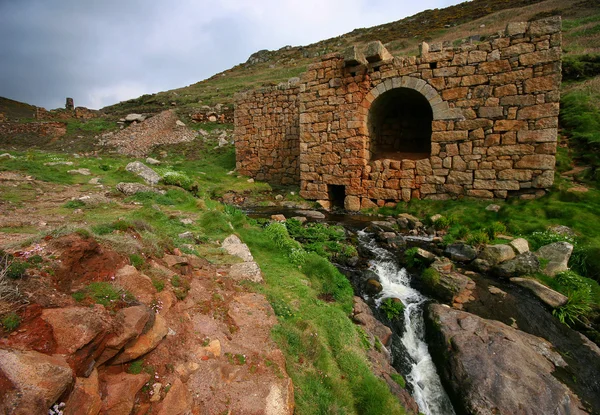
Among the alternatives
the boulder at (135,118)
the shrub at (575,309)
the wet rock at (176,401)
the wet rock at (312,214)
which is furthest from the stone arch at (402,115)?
the boulder at (135,118)

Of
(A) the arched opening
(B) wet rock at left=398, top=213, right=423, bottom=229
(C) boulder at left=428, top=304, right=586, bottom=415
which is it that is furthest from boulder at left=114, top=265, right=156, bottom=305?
(A) the arched opening

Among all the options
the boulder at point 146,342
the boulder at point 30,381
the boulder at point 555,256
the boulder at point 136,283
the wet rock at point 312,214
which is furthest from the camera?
the wet rock at point 312,214

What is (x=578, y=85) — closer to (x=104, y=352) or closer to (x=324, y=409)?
(x=324, y=409)

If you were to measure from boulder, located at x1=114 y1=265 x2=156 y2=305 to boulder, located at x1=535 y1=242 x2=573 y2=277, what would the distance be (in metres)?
7.15

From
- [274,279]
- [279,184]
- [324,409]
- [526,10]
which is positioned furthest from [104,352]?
[526,10]

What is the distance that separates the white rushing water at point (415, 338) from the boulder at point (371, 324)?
0.34 metres

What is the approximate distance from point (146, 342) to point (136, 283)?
751mm

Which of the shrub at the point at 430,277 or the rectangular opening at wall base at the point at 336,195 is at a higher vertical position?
the rectangular opening at wall base at the point at 336,195

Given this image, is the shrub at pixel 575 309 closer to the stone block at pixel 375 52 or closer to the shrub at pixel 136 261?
the shrub at pixel 136 261

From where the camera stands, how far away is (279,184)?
1576 centimetres

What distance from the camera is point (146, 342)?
274 centimetres

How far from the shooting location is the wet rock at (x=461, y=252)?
7.20m

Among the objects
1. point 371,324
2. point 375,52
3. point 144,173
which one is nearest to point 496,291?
point 371,324

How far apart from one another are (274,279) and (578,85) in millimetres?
16475
